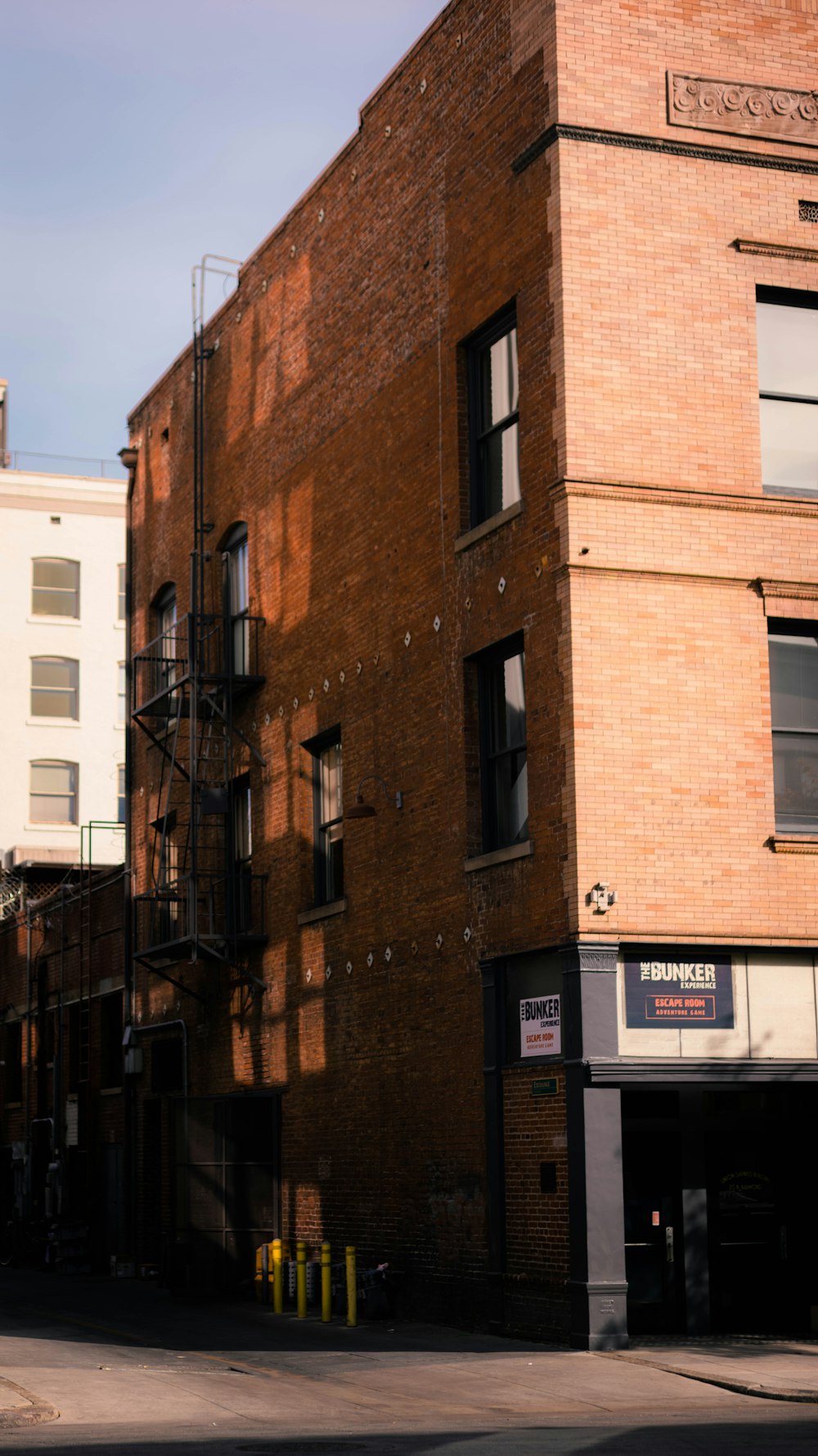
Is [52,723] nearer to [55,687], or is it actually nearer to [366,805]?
[55,687]

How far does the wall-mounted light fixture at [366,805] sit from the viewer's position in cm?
2227

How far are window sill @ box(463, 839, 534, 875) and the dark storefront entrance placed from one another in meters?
2.62

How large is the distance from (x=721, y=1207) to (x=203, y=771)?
1304 centimetres

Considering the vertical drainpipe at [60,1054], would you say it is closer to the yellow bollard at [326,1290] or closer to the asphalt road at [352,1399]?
the yellow bollard at [326,1290]

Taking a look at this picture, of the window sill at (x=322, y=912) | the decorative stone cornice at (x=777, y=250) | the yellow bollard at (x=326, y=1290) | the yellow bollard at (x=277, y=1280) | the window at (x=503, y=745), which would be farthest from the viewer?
the window sill at (x=322, y=912)

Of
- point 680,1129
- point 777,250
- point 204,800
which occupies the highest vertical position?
point 777,250

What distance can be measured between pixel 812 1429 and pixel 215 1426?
4.20 meters

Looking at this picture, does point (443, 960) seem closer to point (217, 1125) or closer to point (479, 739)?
point (479, 739)

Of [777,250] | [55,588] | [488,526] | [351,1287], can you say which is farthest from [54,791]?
[777,250]

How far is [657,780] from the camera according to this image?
60.1 ft

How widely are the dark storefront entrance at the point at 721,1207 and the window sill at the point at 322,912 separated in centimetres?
645

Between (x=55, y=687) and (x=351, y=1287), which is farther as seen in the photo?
(x=55, y=687)

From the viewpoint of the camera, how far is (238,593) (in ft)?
95.6

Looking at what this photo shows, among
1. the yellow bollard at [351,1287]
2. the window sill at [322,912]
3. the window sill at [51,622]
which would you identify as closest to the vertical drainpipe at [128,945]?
the window sill at [322,912]
